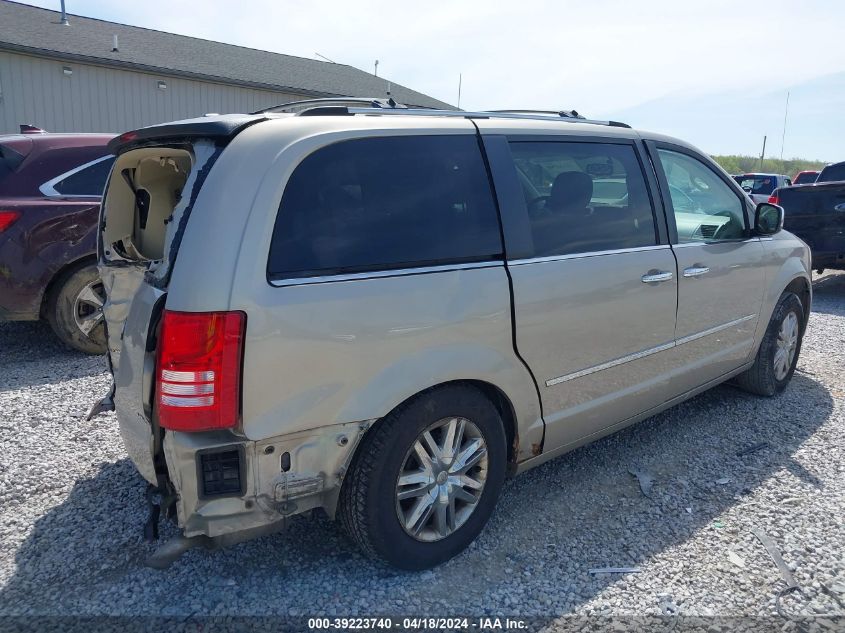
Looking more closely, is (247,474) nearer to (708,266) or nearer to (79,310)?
(708,266)

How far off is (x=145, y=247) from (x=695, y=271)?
301cm

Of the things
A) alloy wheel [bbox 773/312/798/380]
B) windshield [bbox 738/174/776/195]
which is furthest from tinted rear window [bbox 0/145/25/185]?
windshield [bbox 738/174/776/195]

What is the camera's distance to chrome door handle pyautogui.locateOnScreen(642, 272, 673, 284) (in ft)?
11.2

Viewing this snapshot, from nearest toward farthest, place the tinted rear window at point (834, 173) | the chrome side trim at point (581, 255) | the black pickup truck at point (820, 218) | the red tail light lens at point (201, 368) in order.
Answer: the red tail light lens at point (201, 368)
the chrome side trim at point (581, 255)
the black pickup truck at point (820, 218)
the tinted rear window at point (834, 173)

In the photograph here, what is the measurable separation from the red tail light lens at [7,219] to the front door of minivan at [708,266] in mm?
4673

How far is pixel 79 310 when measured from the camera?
554 cm

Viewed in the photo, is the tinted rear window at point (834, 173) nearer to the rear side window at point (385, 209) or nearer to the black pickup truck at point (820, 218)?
the black pickup truck at point (820, 218)

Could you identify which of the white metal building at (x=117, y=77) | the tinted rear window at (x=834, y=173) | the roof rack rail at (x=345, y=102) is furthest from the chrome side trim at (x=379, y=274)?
the white metal building at (x=117, y=77)

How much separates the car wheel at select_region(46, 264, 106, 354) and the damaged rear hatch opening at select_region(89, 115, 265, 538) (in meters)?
2.31

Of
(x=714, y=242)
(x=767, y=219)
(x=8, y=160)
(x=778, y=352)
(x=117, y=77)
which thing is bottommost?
(x=778, y=352)

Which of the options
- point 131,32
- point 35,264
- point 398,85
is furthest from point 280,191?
point 398,85

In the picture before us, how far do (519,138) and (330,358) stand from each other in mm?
1445

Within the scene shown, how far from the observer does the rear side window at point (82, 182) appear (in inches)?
213

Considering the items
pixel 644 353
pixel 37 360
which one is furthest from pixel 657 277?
pixel 37 360
